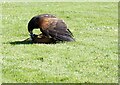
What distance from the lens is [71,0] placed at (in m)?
43.5

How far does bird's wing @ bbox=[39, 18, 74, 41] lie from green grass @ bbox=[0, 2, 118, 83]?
406 millimetres

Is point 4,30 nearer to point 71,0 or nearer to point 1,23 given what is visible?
point 1,23

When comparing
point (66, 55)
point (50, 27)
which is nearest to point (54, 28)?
point (50, 27)

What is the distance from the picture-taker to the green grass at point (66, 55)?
14.0 m

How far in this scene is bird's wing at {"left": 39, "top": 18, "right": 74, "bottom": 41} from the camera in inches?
765

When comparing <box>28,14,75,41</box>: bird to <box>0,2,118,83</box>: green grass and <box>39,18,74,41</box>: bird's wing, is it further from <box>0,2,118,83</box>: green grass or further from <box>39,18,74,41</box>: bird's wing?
<box>0,2,118,83</box>: green grass

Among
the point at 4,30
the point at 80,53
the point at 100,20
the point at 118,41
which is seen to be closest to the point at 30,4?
the point at 100,20

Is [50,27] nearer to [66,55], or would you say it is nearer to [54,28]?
[54,28]

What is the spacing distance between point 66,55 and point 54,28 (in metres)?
2.60

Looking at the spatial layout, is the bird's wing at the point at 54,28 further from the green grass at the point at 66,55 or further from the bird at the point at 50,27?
the green grass at the point at 66,55

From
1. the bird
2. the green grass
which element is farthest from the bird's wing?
the green grass

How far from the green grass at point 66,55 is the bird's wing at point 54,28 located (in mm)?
406

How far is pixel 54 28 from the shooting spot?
64.1 feet

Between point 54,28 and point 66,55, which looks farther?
point 54,28
